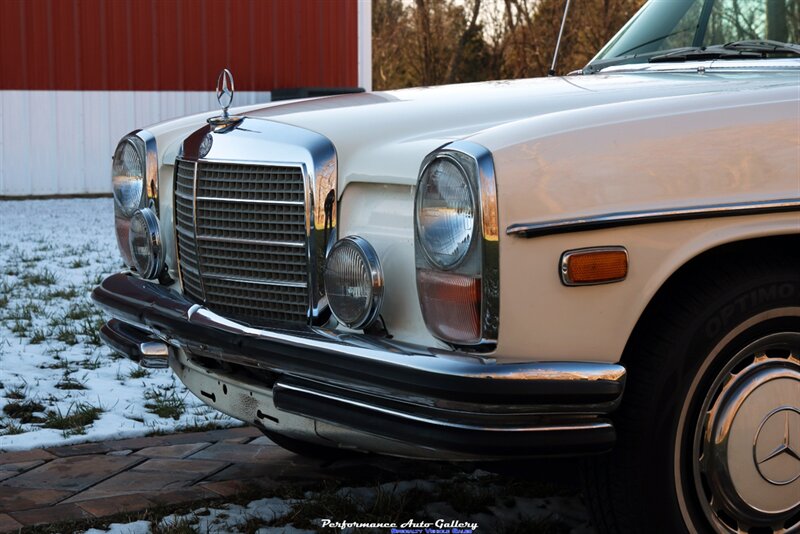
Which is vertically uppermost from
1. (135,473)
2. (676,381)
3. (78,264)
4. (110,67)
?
(110,67)

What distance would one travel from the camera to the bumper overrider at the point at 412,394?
223 centimetres

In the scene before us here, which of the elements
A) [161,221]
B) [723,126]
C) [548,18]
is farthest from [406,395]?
[548,18]

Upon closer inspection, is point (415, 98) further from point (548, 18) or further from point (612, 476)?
point (548, 18)

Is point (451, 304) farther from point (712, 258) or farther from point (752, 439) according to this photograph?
point (752, 439)

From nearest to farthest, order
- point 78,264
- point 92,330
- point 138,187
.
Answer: point 138,187
point 92,330
point 78,264

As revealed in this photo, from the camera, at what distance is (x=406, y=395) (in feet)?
7.52

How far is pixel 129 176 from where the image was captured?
3.52 m

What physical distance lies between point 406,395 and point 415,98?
115 cm

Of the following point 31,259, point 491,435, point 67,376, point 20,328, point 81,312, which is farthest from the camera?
point 31,259

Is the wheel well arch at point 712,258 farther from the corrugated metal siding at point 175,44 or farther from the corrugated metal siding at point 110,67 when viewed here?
the corrugated metal siding at point 175,44

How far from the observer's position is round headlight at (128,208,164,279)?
10.9 feet

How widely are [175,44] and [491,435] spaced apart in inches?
459

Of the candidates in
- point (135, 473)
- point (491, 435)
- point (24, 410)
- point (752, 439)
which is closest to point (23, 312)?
point (24, 410)

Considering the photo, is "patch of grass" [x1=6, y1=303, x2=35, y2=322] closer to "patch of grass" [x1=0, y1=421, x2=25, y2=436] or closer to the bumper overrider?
"patch of grass" [x1=0, y1=421, x2=25, y2=436]
